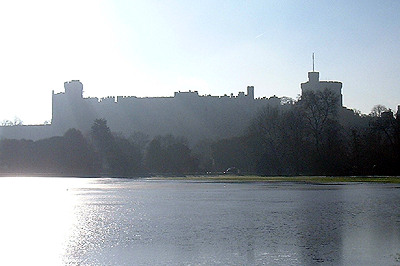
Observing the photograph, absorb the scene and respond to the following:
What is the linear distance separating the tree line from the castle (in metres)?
33.0

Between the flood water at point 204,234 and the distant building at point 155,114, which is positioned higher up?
the distant building at point 155,114

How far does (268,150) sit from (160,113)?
74296mm

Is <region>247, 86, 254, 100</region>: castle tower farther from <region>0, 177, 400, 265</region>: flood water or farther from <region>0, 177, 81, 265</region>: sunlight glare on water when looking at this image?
<region>0, 177, 400, 265</region>: flood water

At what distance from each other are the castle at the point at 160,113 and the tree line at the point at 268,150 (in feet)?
108

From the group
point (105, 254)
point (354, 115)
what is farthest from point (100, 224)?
point (354, 115)

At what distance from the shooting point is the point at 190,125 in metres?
138

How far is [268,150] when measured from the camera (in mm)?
71000

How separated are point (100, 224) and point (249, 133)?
58808 mm

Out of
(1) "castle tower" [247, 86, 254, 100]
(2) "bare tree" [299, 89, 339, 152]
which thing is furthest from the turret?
(2) "bare tree" [299, 89, 339, 152]

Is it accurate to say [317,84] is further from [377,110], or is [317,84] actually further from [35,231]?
[35,231]

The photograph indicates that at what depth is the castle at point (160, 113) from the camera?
13488 cm

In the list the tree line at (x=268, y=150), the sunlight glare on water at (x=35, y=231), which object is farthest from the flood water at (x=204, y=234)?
the tree line at (x=268, y=150)

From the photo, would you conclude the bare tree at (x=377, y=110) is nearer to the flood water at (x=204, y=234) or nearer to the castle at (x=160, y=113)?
the castle at (x=160, y=113)

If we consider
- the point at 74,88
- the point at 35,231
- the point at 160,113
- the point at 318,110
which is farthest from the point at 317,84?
the point at 35,231
